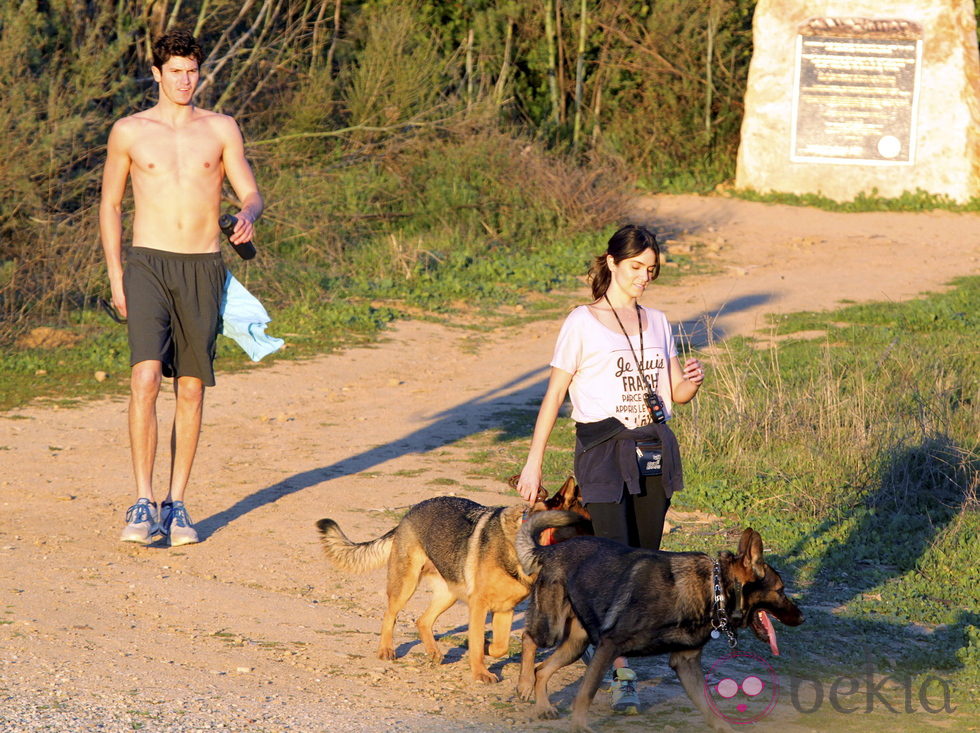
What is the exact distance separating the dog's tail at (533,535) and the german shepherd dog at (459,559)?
76 millimetres

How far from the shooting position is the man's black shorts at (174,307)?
21.8 feet

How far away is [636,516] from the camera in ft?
16.8

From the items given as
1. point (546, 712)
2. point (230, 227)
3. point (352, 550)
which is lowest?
point (546, 712)

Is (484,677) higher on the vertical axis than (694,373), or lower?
lower

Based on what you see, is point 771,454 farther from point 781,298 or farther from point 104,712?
point 781,298

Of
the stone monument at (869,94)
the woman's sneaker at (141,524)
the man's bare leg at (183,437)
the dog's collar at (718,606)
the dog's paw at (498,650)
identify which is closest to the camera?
the dog's collar at (718,606)

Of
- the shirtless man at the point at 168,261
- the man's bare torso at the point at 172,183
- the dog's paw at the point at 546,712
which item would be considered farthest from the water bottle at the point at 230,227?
the dog's paw at the point at 546,712

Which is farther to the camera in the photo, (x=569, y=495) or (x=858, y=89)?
(x=858, y=89)

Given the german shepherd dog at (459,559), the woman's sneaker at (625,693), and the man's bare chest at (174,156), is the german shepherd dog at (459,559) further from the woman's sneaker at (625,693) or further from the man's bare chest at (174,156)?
the man's bare chest at (174,156)

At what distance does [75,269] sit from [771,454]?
675 cm

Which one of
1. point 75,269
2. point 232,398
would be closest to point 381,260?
point 75,269

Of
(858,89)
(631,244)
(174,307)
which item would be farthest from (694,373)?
(858,89)

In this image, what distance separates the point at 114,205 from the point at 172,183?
34 centimetres

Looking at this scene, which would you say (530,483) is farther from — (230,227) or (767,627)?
(230,227)
